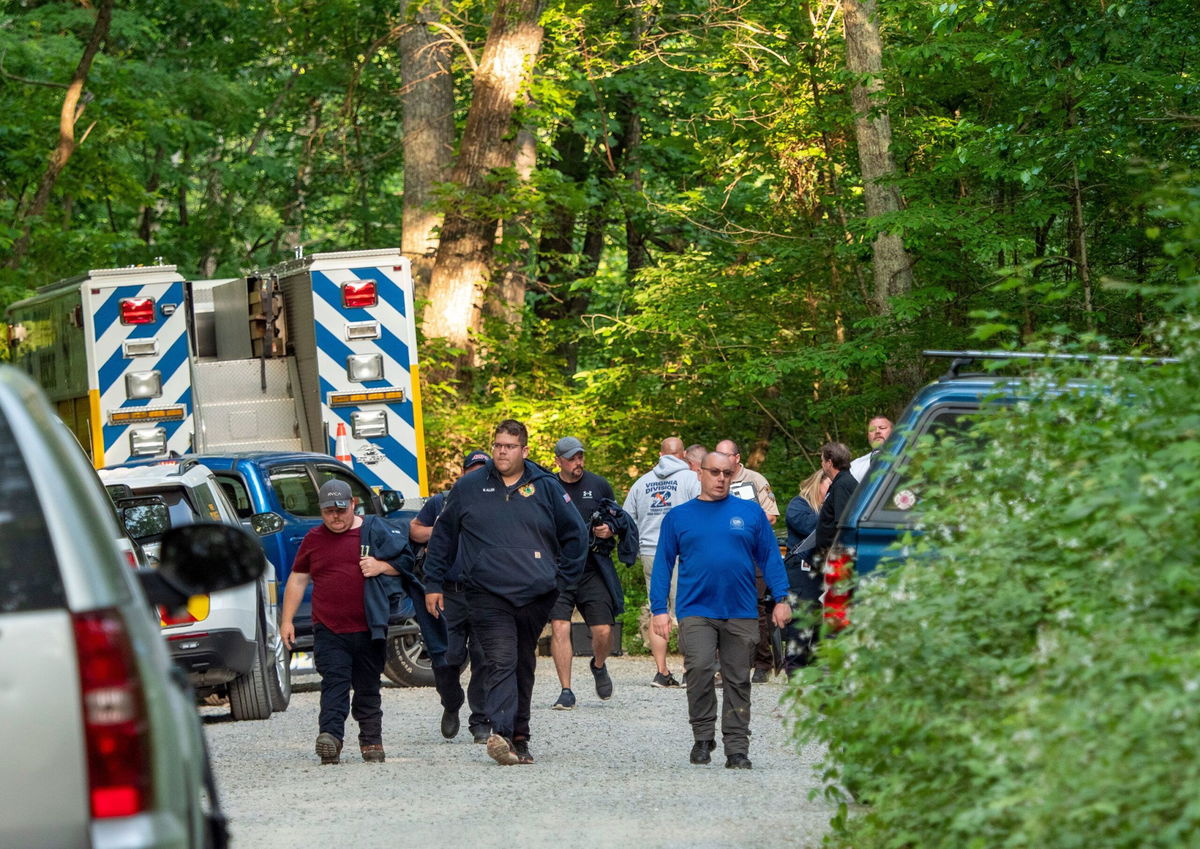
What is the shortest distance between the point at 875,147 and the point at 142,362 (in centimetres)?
736

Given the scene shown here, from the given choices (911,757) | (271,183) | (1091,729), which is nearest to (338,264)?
(911,757)

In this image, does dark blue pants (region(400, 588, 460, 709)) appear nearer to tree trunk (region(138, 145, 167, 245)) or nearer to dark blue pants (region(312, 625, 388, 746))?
dark blue pants (region(312, 625, 388, 746))

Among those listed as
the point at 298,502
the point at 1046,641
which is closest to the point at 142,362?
the point at 298,502

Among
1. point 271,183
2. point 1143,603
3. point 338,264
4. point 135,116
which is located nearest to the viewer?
point 1143,603

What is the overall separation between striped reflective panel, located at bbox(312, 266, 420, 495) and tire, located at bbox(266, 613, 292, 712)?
3212 mm

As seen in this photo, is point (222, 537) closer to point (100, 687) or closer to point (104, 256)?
point (100, 687)

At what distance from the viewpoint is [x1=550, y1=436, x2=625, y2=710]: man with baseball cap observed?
13.8 m

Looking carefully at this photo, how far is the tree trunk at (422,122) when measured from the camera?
2417 centimetres

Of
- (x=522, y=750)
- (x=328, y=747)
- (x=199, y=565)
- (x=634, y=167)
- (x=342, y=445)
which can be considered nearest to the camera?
(x=199, y=565)

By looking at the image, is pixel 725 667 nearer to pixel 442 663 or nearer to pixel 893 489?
pixel 893 489

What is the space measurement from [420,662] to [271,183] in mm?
18625

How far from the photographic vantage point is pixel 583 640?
17766 millimetres

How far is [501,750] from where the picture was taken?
10.6 meters

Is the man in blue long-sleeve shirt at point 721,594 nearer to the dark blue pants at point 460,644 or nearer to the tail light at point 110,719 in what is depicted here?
the dark blue pants at point 460,644
